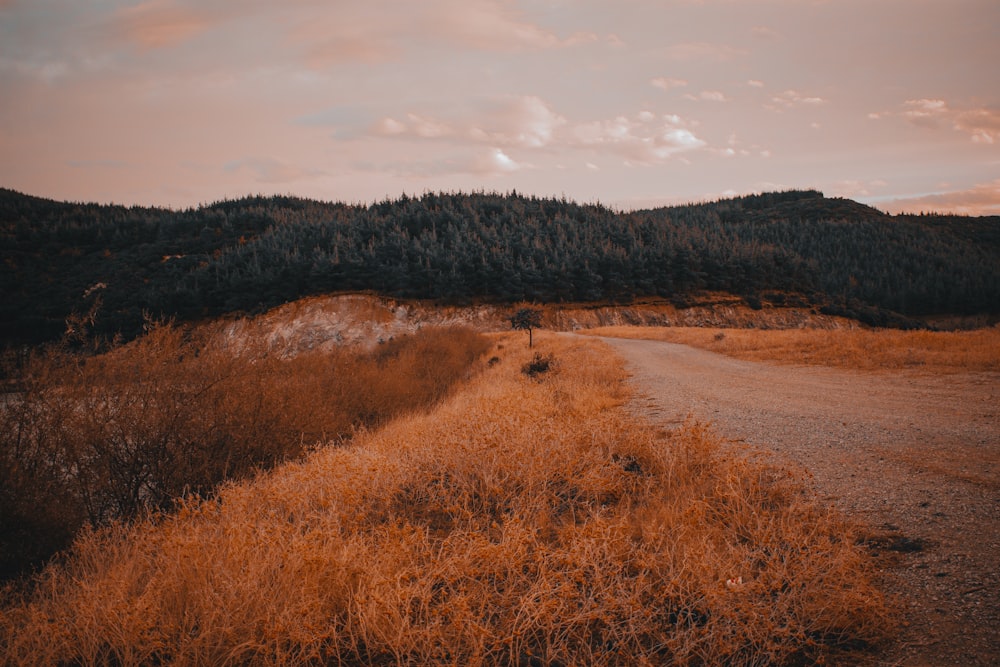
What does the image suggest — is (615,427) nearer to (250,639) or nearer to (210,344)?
(250,639)

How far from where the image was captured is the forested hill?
164 ft

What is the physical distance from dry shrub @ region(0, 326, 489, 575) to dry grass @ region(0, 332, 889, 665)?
1.14 m

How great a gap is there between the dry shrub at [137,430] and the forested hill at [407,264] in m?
41.4

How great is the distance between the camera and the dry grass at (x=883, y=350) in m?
11.7

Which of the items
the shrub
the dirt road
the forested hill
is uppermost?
the forested hill

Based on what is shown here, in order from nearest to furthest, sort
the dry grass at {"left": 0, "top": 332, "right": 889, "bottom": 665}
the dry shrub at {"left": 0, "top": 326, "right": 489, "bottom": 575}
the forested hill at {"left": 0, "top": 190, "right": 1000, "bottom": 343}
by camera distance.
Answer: the dry grass at {"left": 0, "top": 332, "right": 889, "bottom": 665} < the dry shrub at {"left": 0, "top": 326, "right": 489, "bottom": 575} < the forested hill at {"left": 0, "top": 190, "right": 1000, "bottom": 343}

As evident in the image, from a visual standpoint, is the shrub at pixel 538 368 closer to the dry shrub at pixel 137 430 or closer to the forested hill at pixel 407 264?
the dry shrub at pixel 137 430

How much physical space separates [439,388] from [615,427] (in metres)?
10.6

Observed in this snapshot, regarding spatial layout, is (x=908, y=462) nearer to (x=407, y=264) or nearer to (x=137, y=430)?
(x=137, y=430)

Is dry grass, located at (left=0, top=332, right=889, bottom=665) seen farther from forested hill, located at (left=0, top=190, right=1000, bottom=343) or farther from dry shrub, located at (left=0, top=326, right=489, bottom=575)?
forested hill, located at (left=0, top=190, right=1000, bottom=343)

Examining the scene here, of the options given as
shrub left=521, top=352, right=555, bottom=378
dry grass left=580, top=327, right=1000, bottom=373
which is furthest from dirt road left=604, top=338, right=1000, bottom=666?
shrub left=521, top=352, right=555, bottom=378

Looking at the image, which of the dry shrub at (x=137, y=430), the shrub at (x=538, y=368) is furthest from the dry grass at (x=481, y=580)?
the shrub at (x=538, y=368)

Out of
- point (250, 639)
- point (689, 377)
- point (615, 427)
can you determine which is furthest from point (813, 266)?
point (250, 639)

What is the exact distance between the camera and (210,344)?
9.27 meters
